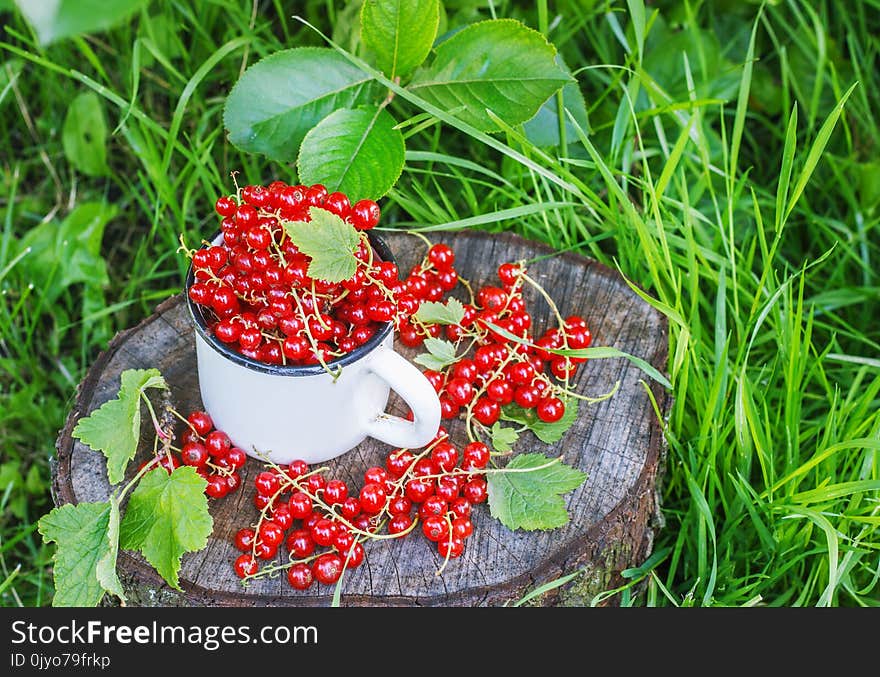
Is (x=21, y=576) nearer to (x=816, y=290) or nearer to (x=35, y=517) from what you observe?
(x=35, y=517)

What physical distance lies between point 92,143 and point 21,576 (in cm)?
95

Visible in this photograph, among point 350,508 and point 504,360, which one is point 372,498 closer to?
point 350,508

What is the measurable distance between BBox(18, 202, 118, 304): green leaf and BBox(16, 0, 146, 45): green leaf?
1.69m

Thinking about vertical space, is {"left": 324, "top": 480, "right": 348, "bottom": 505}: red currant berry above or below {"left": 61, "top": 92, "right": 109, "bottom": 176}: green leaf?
below

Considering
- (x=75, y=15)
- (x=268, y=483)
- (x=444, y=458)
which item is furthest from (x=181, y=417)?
Answer: (x=75, y=15)

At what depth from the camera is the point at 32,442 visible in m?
1.91

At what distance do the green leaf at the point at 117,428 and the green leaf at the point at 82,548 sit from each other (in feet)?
0.17

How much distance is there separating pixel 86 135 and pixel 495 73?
1.09 meters

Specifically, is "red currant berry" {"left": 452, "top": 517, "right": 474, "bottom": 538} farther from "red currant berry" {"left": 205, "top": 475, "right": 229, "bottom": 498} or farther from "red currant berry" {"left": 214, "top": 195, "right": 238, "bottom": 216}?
"red currant berry" {"left": 214, "top": 195, "right": 238, "bottom": 216}

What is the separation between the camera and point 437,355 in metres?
1.38

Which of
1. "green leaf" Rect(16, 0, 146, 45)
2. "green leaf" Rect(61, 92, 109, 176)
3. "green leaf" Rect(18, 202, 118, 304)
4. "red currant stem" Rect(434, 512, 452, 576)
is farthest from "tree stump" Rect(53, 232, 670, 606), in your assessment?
"green leaf" Rect(16, 0, 146, 45)

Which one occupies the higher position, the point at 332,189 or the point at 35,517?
the point at 332,189

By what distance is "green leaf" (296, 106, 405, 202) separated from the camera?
140cm
